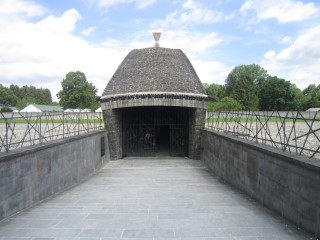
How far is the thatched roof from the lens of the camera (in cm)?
1880

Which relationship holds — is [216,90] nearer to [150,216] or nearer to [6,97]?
[6,97]

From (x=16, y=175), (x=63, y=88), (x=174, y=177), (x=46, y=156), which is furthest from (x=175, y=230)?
(x=63, y=88)

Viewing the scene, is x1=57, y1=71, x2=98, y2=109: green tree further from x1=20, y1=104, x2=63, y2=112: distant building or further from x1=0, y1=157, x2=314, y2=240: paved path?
x1=0, y1=157, x2=314, y2=240: paved path

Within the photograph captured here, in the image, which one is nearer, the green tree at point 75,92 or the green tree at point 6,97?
the green tree at point 75,92

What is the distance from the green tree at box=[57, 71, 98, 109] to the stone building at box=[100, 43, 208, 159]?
44.7 m

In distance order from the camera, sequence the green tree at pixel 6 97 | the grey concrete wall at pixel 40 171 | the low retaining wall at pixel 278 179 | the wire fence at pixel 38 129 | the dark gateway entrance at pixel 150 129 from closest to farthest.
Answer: the low retaining wall at pixel 278 179, the grey concrete wall at pixel 40 171, the wire fence at pixel 38 129, the dark gateway entrance at pixel 150 129, the green tree at pixel 6 97

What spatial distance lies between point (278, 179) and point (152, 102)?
11.4 metres

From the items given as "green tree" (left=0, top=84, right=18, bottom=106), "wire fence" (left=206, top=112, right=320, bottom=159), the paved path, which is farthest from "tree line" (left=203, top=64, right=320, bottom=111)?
"green tree" (left=0, top=84, right=18, bottom=106)

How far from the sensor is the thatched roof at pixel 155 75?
18797 mm

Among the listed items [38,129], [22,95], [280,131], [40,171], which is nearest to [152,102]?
[280,131]

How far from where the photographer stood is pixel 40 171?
920 cm

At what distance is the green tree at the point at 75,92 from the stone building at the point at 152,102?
44729 mm

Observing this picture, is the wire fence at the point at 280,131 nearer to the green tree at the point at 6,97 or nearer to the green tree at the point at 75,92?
the green tree at the point at 75,92

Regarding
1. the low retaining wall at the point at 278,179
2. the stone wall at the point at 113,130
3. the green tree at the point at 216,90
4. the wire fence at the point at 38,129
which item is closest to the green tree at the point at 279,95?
the green tree at the point at 216,90
